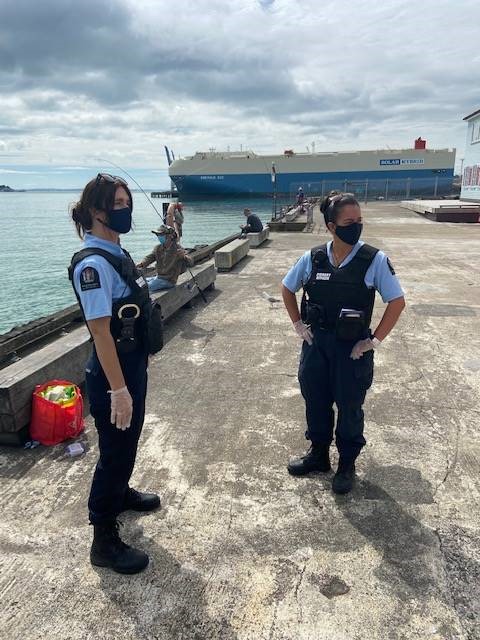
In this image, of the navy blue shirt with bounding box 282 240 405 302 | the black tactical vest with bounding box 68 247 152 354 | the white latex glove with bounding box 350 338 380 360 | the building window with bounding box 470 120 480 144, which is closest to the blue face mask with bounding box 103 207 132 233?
the black tactical vest with bounding box 68 247 152 354

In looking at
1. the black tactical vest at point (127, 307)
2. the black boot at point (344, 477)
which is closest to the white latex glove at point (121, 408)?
the black tactical vest at point (127, 307)

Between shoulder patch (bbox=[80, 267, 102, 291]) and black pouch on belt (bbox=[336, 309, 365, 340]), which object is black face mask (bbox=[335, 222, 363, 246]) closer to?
black pouch on belt (bbox=[336, 309, 365, 340])

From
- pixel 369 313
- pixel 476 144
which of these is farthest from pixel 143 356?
pixel 476 144

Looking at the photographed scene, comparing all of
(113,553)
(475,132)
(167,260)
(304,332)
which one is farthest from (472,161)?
(113,553)

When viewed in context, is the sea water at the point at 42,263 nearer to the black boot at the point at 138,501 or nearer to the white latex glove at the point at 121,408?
the white latex glove at the point at 121,408

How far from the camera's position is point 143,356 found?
250cm

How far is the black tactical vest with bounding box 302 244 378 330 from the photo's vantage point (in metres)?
2.89

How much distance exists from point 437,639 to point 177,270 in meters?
5.84

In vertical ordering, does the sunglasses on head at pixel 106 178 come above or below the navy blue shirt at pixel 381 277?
above

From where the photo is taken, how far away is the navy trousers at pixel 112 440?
2375mm

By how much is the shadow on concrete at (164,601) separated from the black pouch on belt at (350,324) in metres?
1.61

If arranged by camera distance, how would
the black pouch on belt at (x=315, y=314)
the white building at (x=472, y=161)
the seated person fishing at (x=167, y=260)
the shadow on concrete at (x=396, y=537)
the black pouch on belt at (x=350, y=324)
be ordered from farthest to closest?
the white building at (x=472, y=161) < the seated person fishing at (x=167, y=260) < the black pouch on belt at (x=315, y=314) < the black pouch on belt at (x=350, y=324) < the shadow on concrete at (x=396, y=537)

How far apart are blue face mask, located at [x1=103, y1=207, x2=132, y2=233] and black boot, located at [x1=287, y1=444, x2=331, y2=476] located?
2042mm

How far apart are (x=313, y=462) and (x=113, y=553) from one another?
150 centimetres
